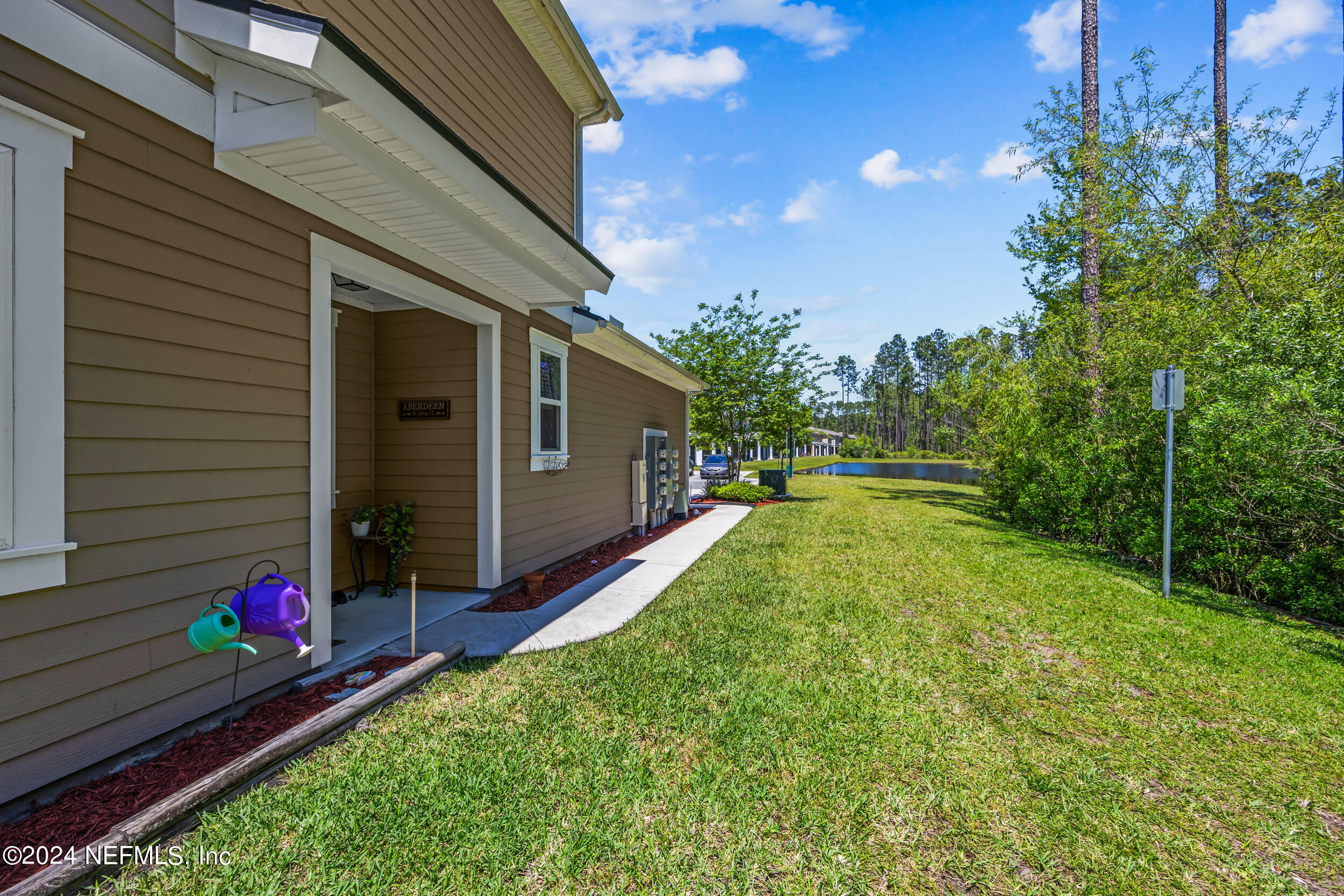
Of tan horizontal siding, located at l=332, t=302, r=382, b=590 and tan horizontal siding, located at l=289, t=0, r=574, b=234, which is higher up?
tan horizontal siding, located at l=289, t=0, r=574, b=234

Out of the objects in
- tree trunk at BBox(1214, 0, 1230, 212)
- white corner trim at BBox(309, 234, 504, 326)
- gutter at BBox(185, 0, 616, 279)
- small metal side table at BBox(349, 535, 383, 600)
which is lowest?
small metal side table at BBox(349, 535, 383, 600)

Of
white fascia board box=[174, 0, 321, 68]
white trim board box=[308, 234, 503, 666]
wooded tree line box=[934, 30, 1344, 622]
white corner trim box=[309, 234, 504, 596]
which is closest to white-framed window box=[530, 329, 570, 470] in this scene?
white corner trim box=[309, 234, 504, 596]

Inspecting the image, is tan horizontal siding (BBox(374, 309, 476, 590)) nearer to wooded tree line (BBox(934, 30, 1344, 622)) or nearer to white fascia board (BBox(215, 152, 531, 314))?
white fascia board (BBox(215, 152, 531, 314))

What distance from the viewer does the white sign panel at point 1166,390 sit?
535 centimetres

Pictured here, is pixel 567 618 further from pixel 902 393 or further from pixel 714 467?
pixel 902 393

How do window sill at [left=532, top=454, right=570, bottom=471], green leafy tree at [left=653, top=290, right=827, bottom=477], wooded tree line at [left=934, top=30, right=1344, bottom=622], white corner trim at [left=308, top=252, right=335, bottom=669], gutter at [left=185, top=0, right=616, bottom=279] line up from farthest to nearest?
1. green leafy tree at [left=653, top=290, right=827, bottom=477]
2. window sill at [left=532, top=454, right=570, bottom=471]
3. wooded tree line at [left=934, top=30, right=1344, bottom=622]
4. white corner trim at [left=308, top=252, right=335, bottom=669]
5. gutter at [left=185, top=0, right=616, bottom=279]

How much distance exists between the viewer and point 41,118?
2.04 metres

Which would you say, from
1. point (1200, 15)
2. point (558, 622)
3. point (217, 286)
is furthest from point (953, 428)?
point (217, 286)

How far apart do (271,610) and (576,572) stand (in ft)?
14.2

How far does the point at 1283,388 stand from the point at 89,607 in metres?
8.31

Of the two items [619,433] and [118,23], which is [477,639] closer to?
[118,23]

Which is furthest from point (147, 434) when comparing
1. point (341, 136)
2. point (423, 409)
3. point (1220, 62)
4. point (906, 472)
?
point (906, 472)

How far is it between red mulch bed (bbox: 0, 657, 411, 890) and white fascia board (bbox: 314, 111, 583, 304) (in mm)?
2839

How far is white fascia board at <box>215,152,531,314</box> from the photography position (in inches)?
111
